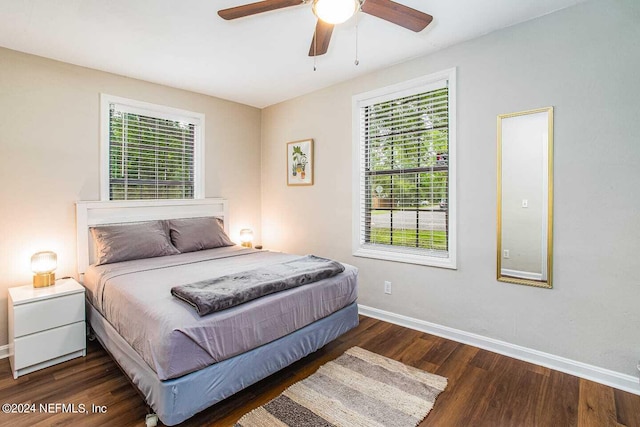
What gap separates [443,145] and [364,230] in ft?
3.96

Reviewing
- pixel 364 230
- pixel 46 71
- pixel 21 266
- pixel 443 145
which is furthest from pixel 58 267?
pixel 443 145

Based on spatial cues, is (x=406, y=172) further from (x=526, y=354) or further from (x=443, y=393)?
(x=443, y=393)

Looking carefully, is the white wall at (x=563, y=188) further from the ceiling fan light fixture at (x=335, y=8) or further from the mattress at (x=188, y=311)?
the ceiling fan light fixture at (x=335, y=8)

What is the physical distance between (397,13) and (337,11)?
1.42 ft

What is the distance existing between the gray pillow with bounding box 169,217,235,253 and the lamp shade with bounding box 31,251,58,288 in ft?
3.27

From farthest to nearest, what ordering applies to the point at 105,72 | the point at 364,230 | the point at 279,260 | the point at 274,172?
the point at 274,172 < the point at 364,230 < the point at 105,72 < the point at 279,260

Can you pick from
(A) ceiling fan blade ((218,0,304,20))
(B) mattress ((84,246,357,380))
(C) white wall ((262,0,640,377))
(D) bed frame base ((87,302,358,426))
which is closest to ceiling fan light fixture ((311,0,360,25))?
(A) ceiling fan blade ((218,0,304,20))

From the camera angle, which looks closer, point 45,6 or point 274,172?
point 45,6

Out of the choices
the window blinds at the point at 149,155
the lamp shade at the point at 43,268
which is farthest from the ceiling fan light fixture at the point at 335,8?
the lamp shade at the point at 43,268

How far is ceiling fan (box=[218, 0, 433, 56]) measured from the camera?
5.35ft

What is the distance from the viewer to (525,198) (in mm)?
2455

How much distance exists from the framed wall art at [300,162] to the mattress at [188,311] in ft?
4.41

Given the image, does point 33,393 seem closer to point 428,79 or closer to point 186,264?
point 186,264

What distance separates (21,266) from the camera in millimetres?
2736
